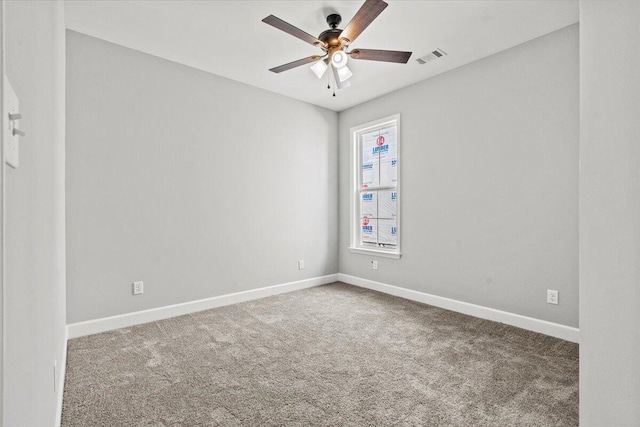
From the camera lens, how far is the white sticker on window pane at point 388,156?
445 cm

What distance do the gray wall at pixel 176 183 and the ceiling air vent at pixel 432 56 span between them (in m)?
1.83

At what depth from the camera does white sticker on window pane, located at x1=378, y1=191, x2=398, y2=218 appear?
4.48 m

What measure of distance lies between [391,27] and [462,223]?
2125 millimetres

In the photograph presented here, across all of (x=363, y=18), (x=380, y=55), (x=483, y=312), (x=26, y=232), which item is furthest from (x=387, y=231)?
(x=26, y=232)

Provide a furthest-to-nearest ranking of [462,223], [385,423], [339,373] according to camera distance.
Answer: [462,223], [339,373], [385,423]

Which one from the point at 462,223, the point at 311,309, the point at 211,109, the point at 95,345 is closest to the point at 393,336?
the point at 311,309

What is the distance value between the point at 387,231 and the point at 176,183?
109 inches

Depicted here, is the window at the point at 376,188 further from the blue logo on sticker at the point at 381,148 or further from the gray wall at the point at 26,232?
the gray wall at the point at 26,232

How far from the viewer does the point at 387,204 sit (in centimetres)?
456

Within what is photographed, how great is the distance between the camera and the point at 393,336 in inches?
116

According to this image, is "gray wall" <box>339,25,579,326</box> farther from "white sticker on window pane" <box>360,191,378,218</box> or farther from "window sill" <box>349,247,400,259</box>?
"white sticker on window pane" <box>360,191,378,218</box>

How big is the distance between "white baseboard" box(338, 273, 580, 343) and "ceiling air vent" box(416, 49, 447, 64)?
103 inches

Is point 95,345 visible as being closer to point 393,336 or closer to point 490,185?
point 393,336

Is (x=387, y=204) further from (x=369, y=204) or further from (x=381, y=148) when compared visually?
(x=381, y=148)
